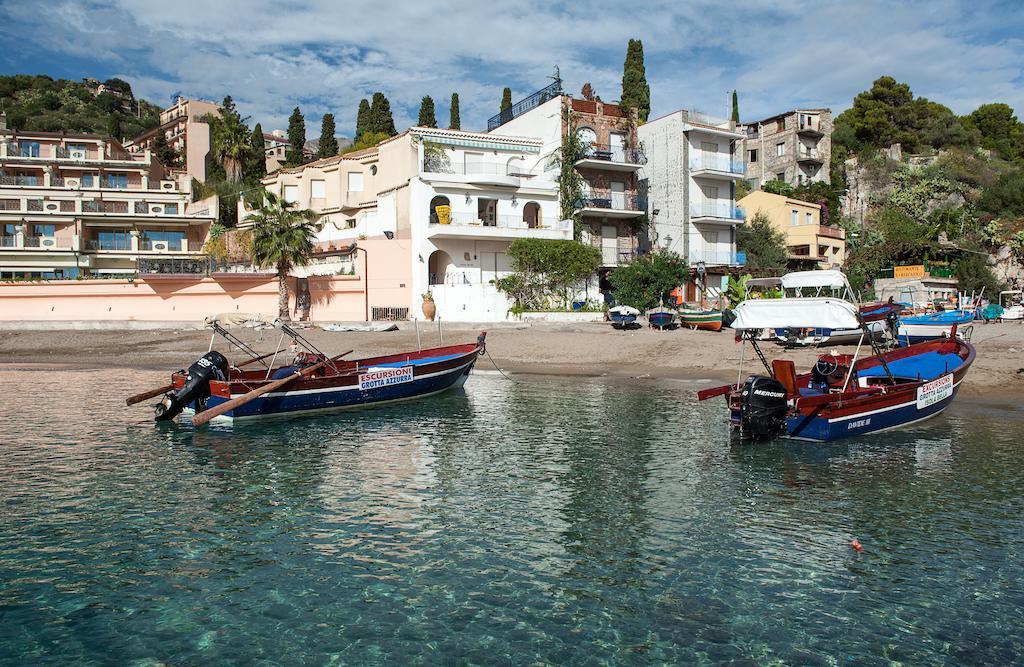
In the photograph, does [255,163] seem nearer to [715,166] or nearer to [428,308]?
[428,308]

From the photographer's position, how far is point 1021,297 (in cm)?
5097

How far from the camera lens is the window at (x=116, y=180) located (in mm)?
68475

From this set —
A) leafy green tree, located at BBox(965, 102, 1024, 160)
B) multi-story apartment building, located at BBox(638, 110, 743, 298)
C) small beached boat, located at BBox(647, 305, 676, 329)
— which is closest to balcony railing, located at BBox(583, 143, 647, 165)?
multi-story apartment building, located at BBox(638, 110, 743, 298)

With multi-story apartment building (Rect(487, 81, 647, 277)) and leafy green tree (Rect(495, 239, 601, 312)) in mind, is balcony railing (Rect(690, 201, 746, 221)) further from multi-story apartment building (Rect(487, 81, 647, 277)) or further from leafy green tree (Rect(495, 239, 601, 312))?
leafy green tree (Rect(495, 239, 601, 312))

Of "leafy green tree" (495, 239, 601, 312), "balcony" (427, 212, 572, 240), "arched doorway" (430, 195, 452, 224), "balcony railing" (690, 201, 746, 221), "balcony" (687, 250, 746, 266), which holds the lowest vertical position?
"leafy green tree" (495, 239, 601, 312)

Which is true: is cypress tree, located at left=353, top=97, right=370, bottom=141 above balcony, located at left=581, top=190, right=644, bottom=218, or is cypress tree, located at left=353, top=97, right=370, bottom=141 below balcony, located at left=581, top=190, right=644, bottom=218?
above

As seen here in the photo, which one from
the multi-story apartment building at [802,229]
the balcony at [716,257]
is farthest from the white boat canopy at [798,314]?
the multi-story apartment building at [802,229]

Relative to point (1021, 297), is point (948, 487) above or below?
below

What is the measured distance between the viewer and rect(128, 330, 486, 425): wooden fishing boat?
19125mm

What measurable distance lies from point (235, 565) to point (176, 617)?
1505 millimetres

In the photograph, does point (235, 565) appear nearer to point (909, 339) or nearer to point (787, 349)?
point (787, 349)

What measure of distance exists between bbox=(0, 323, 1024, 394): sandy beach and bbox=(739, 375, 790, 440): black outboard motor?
39.0 ft

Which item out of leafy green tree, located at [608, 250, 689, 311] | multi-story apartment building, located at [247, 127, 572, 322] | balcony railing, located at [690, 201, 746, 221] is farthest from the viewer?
balcony railing, located at [690, 201, 746, 221]

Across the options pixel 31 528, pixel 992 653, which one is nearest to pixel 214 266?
pixel 31 528
